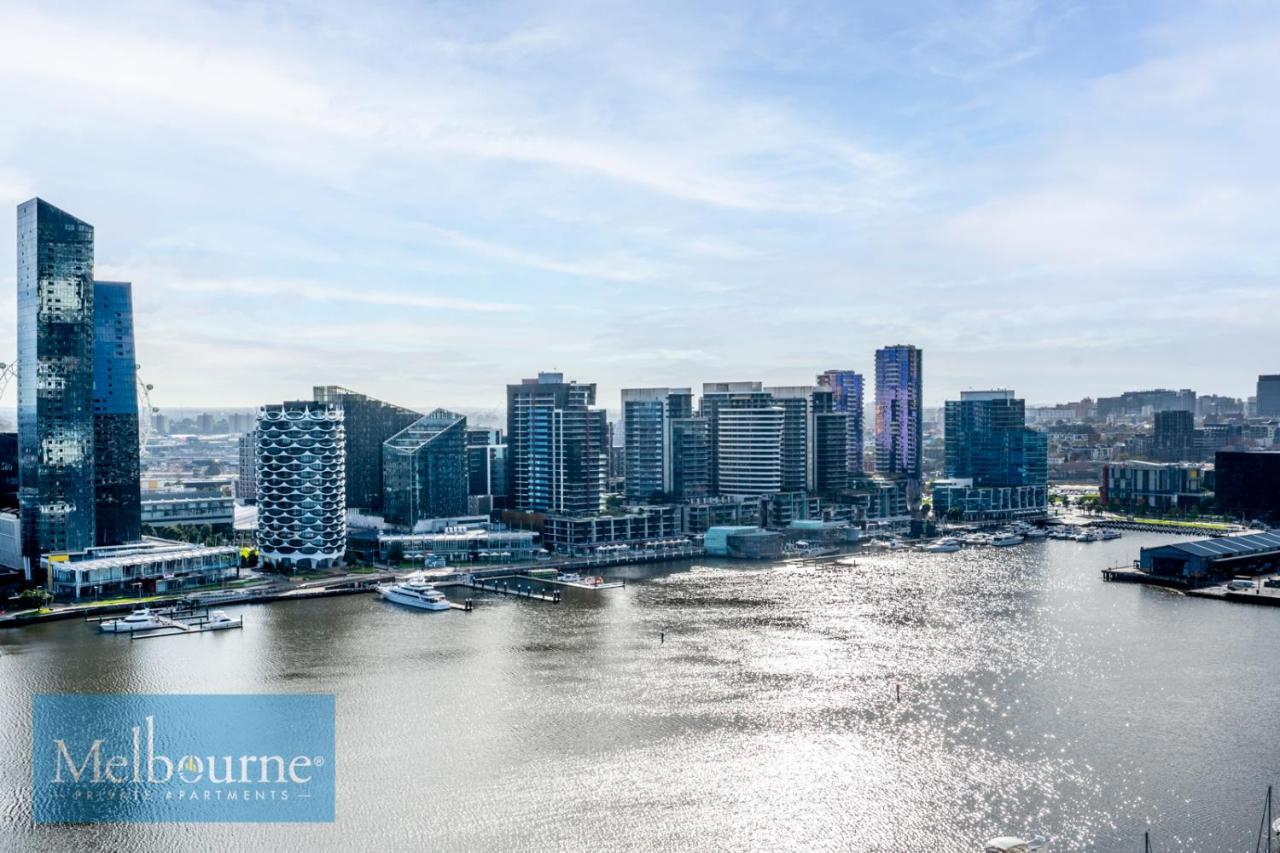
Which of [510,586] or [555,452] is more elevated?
[555,452]

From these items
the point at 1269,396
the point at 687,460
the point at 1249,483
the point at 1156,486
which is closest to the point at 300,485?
the point at 687,460

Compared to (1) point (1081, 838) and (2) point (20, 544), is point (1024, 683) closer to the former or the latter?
(1) point (1081, 838)

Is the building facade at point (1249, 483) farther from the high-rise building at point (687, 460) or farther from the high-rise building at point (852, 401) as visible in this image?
the high-rise building at point (687, 460)

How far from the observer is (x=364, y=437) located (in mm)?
53469

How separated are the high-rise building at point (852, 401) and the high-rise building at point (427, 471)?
31165 millimetres

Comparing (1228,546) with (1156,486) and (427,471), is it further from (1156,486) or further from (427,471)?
(427,471)

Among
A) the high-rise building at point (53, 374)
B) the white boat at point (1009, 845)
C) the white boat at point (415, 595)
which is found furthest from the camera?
the high-rise building at point (53, 374)

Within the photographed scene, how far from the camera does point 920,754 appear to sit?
20.4m

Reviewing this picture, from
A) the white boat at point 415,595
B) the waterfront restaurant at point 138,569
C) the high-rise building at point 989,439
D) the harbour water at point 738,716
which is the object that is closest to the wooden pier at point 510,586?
the harbour water at point 738,716

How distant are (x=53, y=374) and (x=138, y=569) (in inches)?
290

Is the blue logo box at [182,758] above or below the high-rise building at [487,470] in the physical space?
below

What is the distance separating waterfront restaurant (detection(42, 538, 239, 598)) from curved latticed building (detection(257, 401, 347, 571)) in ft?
9.41

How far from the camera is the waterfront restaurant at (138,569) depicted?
35875 mm

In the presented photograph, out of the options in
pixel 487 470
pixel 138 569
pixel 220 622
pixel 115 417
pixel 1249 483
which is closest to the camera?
pixel 220 622
